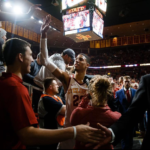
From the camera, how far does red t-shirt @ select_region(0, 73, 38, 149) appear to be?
1.03 m

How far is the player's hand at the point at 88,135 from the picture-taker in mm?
1109

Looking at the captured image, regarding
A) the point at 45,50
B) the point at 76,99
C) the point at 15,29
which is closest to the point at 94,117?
the point at 76,99

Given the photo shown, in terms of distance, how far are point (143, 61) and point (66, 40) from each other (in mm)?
9778

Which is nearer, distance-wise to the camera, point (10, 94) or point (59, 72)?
point (10, 94)

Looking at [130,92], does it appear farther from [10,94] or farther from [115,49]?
[115,49]

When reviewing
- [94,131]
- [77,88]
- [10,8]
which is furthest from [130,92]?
[10,8]

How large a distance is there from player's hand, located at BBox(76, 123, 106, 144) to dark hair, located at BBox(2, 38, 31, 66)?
0.76 meters

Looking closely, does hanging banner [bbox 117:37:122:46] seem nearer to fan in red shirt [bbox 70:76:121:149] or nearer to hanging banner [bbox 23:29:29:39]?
hanging banner [bbox 23:29:29:39]

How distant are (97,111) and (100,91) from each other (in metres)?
0.22

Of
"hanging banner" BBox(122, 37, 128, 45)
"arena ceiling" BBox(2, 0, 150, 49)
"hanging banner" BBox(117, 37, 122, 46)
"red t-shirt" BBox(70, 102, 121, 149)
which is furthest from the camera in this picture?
"hanging banner" BBox(117, 37, 122, 46)

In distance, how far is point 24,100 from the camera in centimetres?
108

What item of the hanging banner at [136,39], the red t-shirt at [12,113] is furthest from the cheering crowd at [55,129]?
the hanging banner at [136,39]

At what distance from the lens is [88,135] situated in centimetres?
113

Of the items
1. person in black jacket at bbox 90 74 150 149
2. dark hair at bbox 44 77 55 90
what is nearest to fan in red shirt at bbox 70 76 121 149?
person in black jacket at bbox 90 74 150 149
